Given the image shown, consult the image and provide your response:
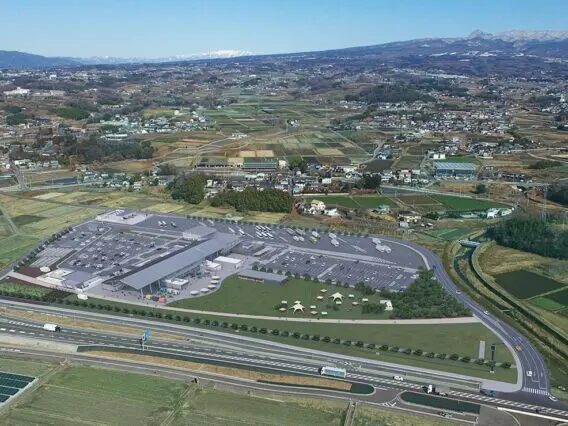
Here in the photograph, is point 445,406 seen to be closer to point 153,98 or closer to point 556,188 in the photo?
point 556,188

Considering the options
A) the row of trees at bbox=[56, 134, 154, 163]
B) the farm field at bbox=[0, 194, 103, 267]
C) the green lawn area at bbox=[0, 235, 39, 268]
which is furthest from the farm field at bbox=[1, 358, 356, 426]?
the row of trees at bbox=[56, 134, 154, 163]

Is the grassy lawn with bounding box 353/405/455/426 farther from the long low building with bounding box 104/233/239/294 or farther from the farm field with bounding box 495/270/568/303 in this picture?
the long low building with bounding box 104/233/239/294

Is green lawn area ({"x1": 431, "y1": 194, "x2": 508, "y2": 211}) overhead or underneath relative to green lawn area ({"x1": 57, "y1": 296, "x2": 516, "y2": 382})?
overhead

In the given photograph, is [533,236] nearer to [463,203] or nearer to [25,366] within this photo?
[463,203]

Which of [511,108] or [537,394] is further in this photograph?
[511,108]

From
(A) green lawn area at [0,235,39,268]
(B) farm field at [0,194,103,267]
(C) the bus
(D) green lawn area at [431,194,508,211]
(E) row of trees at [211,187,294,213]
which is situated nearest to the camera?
(C) the bus

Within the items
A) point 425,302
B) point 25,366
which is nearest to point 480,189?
point 425,302

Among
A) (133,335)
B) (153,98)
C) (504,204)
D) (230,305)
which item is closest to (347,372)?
(230,305)

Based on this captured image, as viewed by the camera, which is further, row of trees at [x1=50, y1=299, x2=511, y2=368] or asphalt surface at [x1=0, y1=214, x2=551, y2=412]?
asphalt surface at [x1=0, y1=214, x2=551, y2=412]
